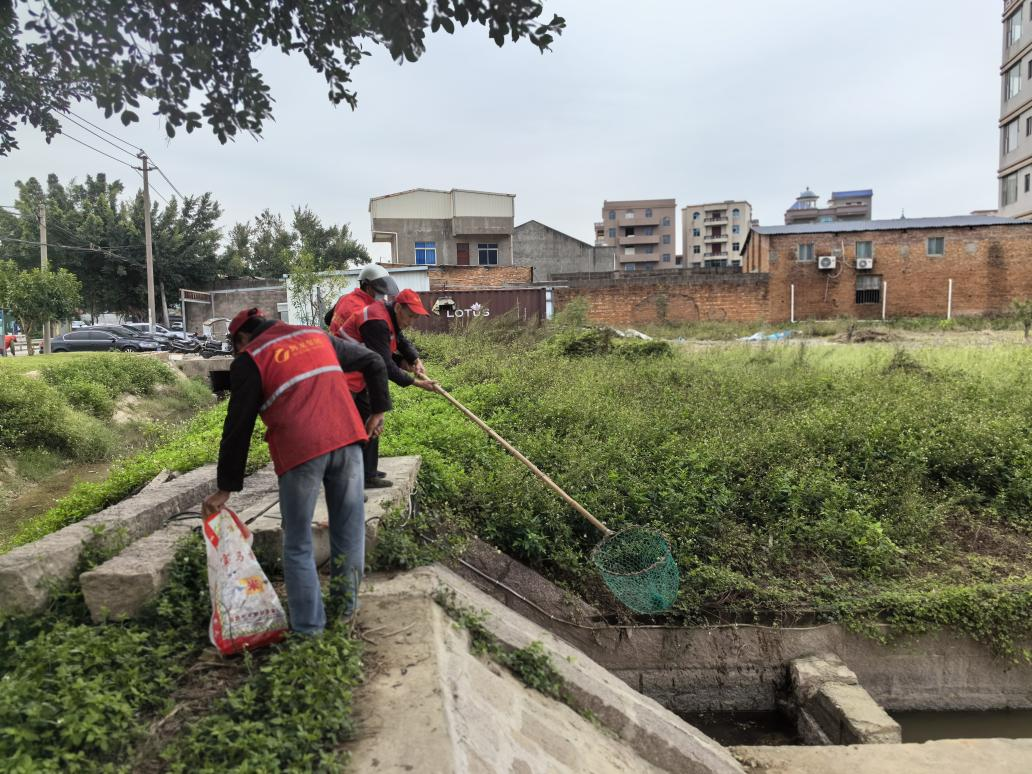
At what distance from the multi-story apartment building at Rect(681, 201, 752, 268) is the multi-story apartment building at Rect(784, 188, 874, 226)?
22.1 ft

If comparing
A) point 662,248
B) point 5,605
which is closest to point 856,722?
point 5,605

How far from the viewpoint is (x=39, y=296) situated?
2005cm

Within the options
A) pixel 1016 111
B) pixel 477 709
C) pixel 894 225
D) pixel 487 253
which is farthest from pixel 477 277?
pixel 1016 111

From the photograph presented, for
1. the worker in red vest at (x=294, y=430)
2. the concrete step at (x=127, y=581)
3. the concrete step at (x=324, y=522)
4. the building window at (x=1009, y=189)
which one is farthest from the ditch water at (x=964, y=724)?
the building window at (x=1009, y=189)

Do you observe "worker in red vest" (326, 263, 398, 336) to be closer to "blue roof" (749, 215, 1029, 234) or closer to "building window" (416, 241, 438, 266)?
"blue roof" (749, 215, 1029, 234)

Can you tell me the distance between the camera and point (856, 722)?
12.4ft

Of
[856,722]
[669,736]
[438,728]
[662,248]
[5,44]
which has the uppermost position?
[662,248]

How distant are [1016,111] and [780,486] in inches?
1425

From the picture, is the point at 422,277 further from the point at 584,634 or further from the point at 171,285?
the point at 584,634

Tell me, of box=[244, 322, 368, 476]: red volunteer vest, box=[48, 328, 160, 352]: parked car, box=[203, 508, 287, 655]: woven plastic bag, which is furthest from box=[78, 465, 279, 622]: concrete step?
box=[48, 328, 160, 352]: parked car

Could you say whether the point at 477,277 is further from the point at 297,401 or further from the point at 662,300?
the point at 297,401

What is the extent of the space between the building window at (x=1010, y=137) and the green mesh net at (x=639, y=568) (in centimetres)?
3786

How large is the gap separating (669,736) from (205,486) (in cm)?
327

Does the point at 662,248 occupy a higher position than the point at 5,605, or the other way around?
the point at 662,248
